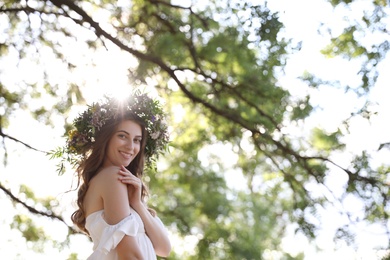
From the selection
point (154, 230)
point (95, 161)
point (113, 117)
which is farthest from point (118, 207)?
point (113, 117)

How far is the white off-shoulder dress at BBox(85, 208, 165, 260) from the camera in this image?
338cm

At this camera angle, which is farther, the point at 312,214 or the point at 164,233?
the point at 312,214

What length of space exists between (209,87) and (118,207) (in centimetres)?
364

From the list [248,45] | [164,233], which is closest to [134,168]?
[164,233]

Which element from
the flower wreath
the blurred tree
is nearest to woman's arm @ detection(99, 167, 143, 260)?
the flower wreath

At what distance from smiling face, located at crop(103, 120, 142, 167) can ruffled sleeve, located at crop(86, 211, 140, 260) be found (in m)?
0.32

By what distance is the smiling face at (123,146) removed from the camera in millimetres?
3701

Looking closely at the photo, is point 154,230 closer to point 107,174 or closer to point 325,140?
point 107,174

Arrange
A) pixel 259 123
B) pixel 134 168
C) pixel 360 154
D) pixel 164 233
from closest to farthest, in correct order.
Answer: pixel 164 233 < pixel 134 168 < pixel 360 154 < pixel 259 123

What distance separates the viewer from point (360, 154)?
18.9ft

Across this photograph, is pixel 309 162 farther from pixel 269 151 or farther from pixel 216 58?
pixel 216 58

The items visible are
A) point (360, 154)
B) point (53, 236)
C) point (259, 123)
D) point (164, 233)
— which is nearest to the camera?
point (164, 233)

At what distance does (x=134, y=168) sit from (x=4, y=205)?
3.83m

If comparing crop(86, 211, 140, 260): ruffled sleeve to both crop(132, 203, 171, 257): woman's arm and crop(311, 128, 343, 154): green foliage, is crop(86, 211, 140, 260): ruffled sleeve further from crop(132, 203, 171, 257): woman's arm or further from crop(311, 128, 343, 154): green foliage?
crop(311, 128, 343, 154): green foliage
